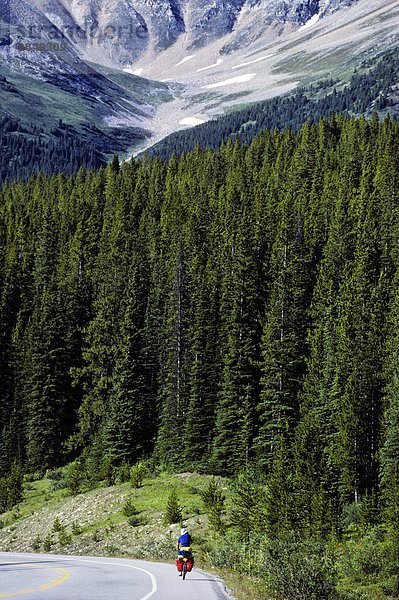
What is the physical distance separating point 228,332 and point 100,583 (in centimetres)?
5027

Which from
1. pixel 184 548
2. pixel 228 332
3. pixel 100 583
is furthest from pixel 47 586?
pixel 228 332

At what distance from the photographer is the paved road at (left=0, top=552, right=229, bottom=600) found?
1758cm

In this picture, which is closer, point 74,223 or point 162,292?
point 162,292

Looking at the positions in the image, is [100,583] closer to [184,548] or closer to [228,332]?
[184,548]

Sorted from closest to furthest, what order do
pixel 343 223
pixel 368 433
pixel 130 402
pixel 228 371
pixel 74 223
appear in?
pixel 368 433, pixel 228 371, pixel 130 402, pixel 343 223, pixel 74 223

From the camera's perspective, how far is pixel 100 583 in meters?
20.5

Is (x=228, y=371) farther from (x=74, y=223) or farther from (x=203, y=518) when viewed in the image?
(x=74, y=223)

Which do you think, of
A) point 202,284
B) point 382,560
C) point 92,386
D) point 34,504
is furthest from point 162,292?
point 382,560

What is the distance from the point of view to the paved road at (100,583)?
57.7ft

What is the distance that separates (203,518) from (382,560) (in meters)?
15.3

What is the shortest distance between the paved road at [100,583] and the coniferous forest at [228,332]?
1563 cm

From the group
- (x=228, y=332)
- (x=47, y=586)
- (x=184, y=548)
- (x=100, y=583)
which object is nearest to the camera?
(x=47, y=586)

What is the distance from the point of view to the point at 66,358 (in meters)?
86.1

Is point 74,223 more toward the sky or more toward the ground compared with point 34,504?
more toward the sky
